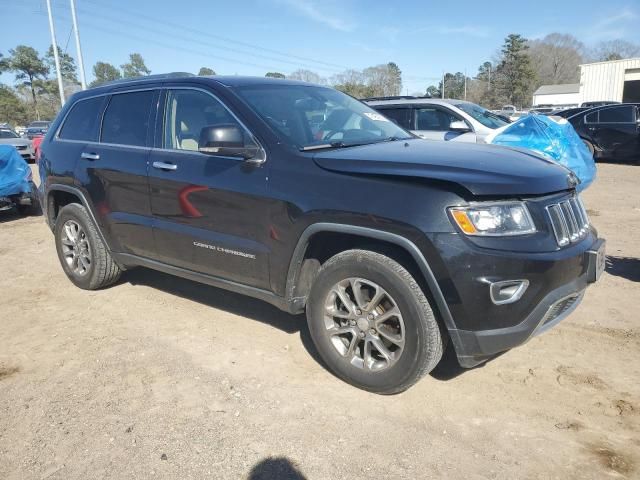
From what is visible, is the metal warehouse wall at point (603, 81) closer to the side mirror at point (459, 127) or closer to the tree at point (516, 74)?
the tree at point (516, 74)

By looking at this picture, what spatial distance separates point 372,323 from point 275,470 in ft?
3.15

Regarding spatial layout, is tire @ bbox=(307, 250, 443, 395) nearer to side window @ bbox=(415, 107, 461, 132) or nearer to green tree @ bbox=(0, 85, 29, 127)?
side window @ bbox=(415, 107, 461, 132)

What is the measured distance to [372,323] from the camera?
3.01 meters

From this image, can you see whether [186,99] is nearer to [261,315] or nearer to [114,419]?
[261,315]

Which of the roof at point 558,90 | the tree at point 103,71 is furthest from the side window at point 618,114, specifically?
the tree at point 103,71

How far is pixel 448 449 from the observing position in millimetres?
2627

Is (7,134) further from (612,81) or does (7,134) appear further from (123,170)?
(612,81)

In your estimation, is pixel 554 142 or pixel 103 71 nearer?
pixel 554 142

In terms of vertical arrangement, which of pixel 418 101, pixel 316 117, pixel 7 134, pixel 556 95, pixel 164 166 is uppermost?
pixel 556 95

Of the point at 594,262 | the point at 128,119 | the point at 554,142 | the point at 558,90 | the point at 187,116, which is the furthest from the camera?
the point at 558,90

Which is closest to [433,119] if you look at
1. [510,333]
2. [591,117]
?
[510,333]

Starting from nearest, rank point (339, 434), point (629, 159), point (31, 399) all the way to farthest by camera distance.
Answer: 1. point (339, 434)
2. point (31, 399)
3. point (629, 159)

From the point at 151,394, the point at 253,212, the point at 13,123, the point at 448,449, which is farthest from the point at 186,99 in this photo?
the point at 13,123

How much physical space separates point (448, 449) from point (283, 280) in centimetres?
138
